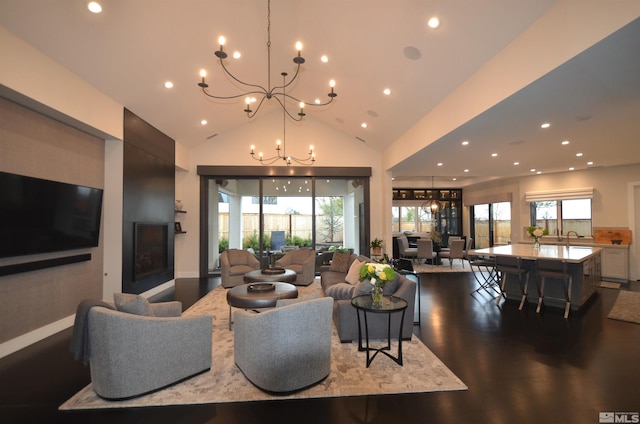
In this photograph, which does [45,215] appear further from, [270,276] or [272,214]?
[272,214]

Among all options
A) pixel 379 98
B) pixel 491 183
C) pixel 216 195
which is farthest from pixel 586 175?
pixel 216 195

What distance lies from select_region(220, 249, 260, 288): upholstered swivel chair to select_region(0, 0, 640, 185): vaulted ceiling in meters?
3.25

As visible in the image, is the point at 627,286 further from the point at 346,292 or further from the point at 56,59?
the point at 56,59

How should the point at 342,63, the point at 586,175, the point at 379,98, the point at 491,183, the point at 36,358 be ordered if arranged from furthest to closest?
the point at 491,183 → the point at 586,175 → the point at 379,98 → the point at 342,63 → the point at 36,358

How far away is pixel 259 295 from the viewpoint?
3.92m

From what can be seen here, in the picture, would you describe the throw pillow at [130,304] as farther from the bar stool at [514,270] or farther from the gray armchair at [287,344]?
the bar stool at [514,270]

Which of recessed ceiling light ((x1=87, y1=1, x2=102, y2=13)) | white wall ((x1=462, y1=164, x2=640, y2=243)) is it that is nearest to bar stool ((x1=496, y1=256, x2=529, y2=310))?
white wall ((x1=462, y1=164, x2=640, y2=243))

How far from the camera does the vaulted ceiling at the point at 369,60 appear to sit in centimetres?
328

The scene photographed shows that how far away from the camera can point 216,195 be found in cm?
873

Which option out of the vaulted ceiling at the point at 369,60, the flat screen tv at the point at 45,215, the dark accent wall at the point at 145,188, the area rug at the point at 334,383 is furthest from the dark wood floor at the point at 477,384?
the vaulted ceiling at the point at 369,60

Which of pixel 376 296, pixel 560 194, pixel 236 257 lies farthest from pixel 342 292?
pixel 560 194

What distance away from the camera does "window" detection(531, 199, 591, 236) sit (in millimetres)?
8634

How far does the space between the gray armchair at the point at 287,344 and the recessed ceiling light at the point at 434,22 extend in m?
3.49

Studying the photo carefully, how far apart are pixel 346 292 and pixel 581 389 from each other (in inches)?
96.9
